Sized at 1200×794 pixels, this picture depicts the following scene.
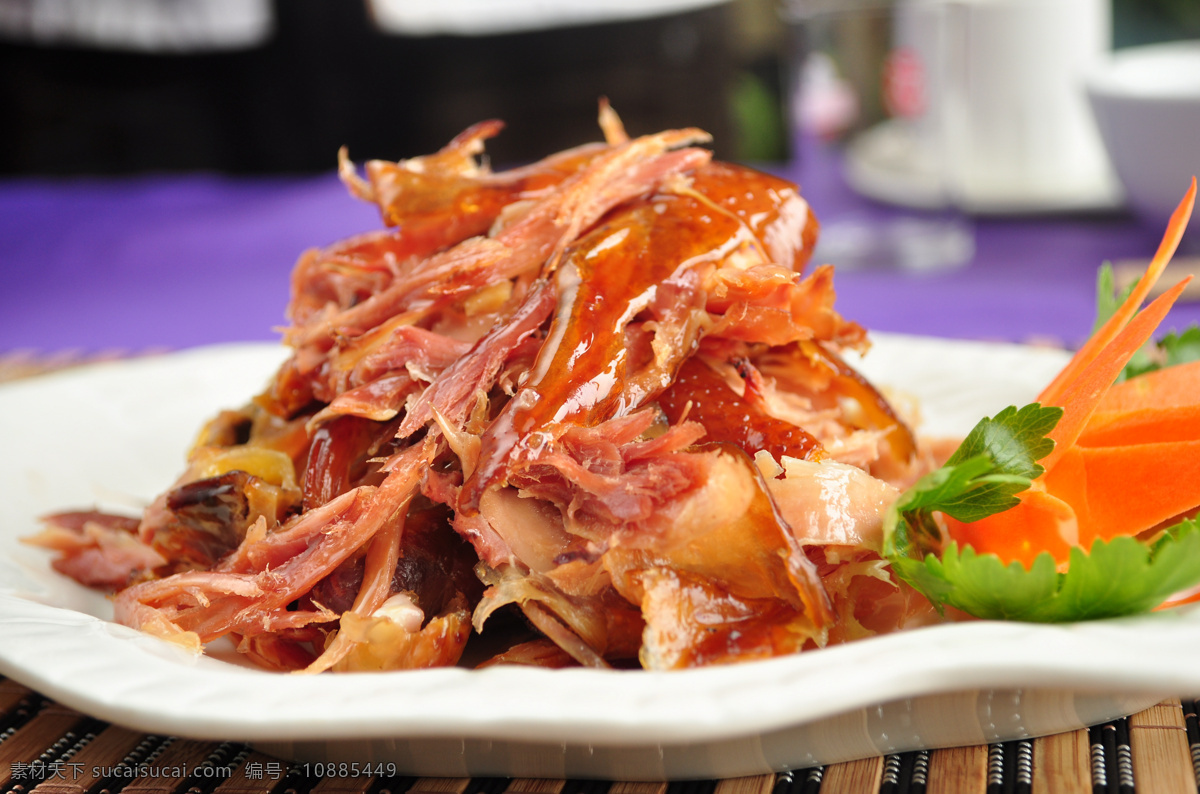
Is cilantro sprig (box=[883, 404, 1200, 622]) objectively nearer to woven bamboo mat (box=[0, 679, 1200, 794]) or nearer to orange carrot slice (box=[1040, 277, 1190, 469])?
orange carrot slice (box=[1040, 277, 1190, 469])

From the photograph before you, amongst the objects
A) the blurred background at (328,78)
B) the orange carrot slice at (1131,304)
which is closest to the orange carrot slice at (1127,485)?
the orange carrot slice at (1131,304)

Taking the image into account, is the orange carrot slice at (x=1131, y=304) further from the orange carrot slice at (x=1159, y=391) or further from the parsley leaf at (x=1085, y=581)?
the parsley leaf at (x=1085, y=581)

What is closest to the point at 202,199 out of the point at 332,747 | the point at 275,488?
the point at 275,488

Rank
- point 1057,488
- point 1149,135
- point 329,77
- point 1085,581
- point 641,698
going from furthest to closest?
point 329,77 → point 1149,135 → point 1057,488 → point 1085,581 → point 641,698

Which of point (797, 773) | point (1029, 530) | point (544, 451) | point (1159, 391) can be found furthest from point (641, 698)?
point (1159, 391)

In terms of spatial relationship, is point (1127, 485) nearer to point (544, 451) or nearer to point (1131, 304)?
point (1131, 304)

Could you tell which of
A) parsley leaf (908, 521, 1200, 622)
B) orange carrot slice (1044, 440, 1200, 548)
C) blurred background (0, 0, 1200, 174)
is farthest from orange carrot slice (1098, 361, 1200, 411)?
blurred background (0, 0, 1200, 174)

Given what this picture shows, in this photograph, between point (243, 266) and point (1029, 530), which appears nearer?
point (1029, 530)
